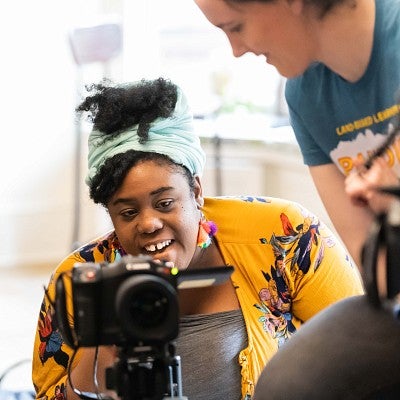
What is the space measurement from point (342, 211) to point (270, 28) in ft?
1.03

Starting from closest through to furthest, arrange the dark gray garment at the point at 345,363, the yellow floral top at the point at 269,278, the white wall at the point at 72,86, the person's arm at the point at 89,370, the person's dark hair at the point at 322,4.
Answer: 1. the dark gray garment at the point at 345,363
2. the person's dark hair at the point at 322,4
3. the person's arm at the point at 89,370
4. the yellow floral top at the point at 269,278
5. the white wall at the point at 72,86

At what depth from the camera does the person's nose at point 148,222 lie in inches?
68.6

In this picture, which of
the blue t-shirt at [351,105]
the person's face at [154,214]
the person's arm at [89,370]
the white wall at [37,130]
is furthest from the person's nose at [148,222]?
the white wall at [37,130]

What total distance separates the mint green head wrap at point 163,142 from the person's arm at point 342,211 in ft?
1.33

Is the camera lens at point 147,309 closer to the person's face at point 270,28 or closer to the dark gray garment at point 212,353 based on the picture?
the person's face at point 270,28

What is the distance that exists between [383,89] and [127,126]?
0.64 metres

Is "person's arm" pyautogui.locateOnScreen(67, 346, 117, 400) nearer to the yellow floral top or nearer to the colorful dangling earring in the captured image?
the yellow floral top

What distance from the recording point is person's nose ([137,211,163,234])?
1742mm

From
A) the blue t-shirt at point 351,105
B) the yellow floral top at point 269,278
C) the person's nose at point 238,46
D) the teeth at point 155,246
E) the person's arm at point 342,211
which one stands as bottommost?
the yellow floral top at point 269,278

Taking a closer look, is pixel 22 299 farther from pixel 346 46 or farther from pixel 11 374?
pixel 346 46

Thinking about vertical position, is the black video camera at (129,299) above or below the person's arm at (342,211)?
below

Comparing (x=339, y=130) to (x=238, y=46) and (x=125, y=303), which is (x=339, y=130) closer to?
(x=238, y=46)

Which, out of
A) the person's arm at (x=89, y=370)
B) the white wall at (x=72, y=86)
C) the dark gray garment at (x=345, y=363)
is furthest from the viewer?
the white wall at (x=72, y=86)

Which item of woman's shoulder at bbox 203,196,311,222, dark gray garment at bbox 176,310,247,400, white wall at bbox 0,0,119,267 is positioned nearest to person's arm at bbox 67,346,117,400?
dark gray garment at bbox 176,310,247,400
